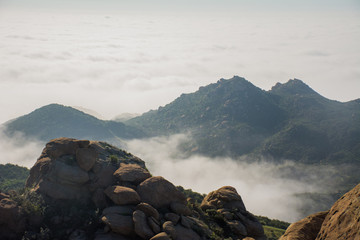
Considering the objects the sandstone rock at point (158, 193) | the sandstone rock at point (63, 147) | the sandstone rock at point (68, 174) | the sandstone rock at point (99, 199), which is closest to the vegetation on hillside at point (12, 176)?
the sandstone rock at point (63, 147)

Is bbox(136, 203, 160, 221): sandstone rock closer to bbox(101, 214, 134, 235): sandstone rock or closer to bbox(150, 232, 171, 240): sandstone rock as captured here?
Answer: bbox(101, 214, 134, 235): sandstone rock

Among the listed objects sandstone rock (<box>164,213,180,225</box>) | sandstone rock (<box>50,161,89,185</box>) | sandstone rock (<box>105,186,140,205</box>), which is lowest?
Answer: sandstone rock (<box>164,213,180,225</box>)

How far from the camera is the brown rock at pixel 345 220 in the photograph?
17609mm

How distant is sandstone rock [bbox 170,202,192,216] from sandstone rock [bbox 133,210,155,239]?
6154mm

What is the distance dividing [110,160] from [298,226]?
31.4 m

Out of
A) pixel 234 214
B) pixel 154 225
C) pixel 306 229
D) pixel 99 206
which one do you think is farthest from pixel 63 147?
pixel 306 229

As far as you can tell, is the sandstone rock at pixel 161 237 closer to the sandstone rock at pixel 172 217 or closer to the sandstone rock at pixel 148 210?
the sandstone rock at pixel 148 210

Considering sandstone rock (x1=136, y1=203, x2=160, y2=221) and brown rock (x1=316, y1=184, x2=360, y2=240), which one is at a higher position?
brown rock (x1=316, y1=184, x2=360, y2=240)

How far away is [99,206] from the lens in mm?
40375

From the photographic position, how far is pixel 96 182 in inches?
1688

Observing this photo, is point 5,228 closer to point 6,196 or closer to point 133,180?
point 6,196

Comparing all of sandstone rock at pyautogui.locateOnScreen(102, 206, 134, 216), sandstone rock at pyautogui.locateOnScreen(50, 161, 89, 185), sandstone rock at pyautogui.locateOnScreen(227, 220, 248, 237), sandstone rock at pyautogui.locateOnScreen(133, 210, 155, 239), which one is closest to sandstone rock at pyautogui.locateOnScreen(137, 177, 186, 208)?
sandstone rock at pyautogui.locateOnScreen(102, 206, 134, 216)

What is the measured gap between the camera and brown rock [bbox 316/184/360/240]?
17.6 m

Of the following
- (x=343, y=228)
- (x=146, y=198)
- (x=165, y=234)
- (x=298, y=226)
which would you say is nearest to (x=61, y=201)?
(x=146, y=198)
